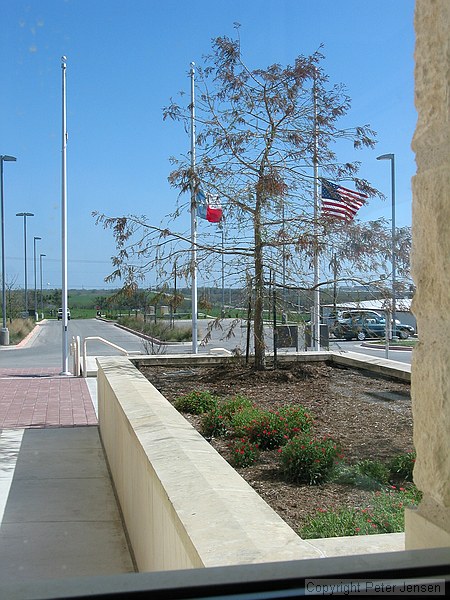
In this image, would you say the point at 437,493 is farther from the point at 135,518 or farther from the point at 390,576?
the point at 135,518

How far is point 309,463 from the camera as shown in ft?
13.8

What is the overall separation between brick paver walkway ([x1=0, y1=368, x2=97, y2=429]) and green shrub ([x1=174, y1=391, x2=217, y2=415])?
311cm

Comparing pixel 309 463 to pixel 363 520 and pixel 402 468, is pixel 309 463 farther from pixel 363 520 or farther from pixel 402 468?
pixel 363 520

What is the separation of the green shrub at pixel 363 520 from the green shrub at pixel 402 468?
56 centimetres

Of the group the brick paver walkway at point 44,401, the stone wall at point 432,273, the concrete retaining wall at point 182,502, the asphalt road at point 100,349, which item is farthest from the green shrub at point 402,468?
the asphalt road at point 100,349

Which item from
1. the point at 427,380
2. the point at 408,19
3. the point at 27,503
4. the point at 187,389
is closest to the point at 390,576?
the point at 427,380

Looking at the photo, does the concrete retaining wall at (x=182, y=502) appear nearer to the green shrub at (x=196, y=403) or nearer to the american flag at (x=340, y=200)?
the green shrub at (x=196, y=403)

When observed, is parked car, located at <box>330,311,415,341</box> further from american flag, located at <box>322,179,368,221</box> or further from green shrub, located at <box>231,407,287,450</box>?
green shrub, located at <box>231,407,287,450</box>

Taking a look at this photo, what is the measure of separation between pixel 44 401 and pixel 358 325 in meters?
5.44

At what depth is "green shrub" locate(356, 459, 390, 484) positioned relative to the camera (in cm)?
414

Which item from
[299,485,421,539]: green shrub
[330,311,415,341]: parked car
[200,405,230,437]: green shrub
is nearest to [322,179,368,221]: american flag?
[330,311,415,341]: parked car

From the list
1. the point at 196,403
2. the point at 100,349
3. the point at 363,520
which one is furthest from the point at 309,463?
the point at 100,349

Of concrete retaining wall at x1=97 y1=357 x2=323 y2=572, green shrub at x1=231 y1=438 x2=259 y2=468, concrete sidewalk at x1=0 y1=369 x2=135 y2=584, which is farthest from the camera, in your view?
green shrub at x1=231 y1=438 x2=259 y2=468

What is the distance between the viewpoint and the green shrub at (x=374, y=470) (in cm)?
414
